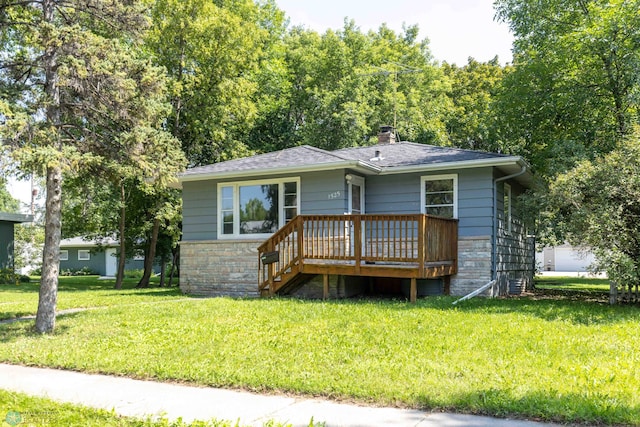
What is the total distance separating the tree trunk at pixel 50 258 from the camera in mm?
7832

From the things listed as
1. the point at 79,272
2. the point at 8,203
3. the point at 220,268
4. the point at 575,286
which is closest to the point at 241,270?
the point at 220,268

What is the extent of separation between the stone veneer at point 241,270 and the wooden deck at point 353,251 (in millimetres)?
Answer: 323

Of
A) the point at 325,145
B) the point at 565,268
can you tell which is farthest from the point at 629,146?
the point at 565,268

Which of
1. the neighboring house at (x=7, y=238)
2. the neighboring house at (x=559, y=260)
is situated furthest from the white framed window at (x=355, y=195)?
the neighboring house at (x=559, y=260)

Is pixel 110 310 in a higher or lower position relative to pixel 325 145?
lower

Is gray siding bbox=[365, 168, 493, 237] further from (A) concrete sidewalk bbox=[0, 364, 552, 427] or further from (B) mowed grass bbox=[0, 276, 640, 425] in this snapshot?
(A) concrete sidewalk bbox=[0, 364, 552, 427]

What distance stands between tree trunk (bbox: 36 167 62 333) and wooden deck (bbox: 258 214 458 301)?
4843 millimetres

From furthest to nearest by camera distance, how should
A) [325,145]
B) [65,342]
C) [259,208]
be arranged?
[325,145]
[259,208]
[65,342]

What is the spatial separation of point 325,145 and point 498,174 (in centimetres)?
1198

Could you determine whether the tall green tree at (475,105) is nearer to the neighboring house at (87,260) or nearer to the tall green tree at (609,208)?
the tall green tree at (609,208)

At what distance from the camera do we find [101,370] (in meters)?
5.75

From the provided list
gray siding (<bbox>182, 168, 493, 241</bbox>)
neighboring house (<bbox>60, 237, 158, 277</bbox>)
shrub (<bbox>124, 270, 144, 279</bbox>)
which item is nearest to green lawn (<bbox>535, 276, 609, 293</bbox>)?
gray siding (<bbox>182, 168, 493, 241</bbox>)

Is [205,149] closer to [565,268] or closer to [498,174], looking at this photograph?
[498,174]

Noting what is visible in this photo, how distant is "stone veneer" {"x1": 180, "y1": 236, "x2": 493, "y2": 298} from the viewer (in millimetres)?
12023
